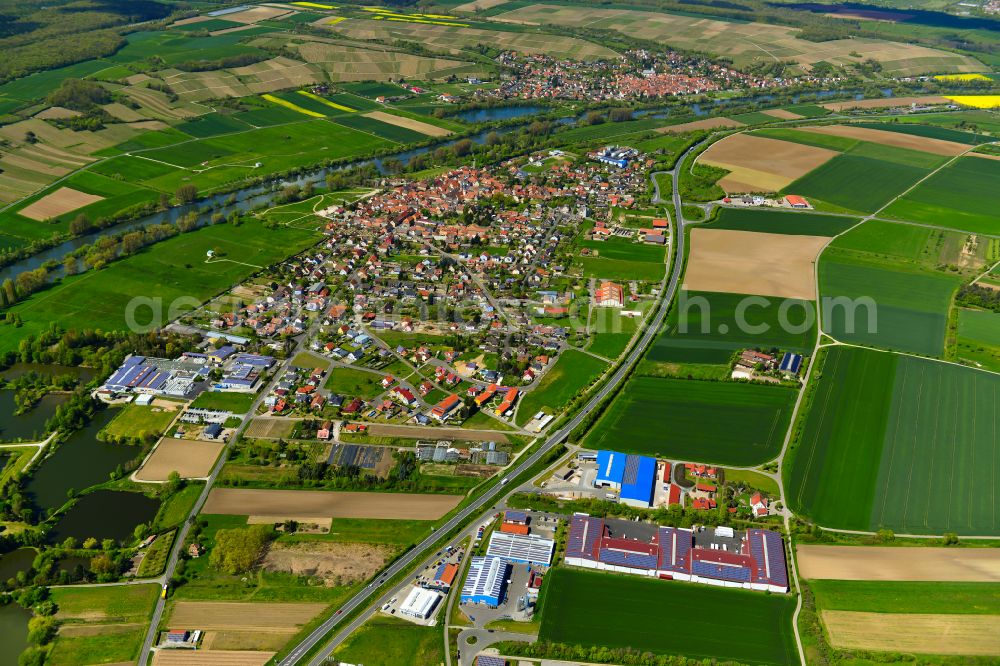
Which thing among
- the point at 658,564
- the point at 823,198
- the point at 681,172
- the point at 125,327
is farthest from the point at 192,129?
the point at 658,564

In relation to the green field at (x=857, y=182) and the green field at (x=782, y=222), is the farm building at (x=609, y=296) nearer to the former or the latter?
the green field at (x=782, y=222)

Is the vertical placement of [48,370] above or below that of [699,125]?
below

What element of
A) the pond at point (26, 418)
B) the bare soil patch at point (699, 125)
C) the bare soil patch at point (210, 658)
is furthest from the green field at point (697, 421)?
the bare soil patch at point (699, 125)

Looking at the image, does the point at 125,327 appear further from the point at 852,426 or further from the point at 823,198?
the point at 823,198

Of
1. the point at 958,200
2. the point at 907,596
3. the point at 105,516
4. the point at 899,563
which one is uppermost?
the point at 958,200

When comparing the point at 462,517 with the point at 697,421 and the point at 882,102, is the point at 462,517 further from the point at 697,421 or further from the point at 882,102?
the point at 882,102

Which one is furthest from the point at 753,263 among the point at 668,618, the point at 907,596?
the point at 668,618

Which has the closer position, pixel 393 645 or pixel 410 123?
pixel 393 645
